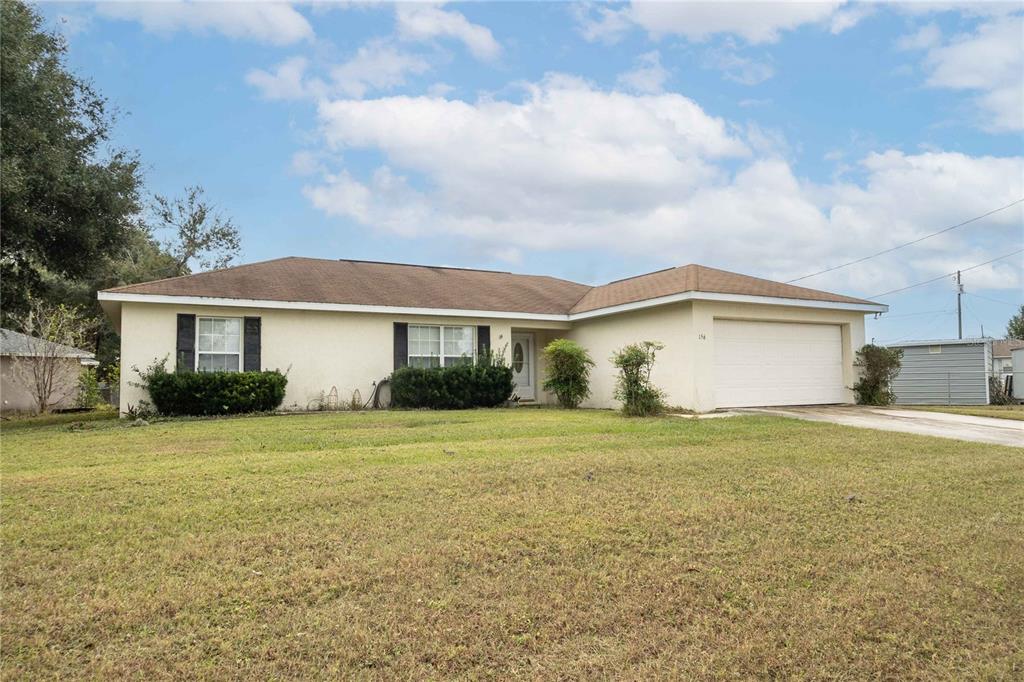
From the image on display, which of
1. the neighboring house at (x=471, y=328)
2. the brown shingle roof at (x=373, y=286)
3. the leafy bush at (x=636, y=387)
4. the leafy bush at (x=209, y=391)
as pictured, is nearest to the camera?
the leafy bush at (x=636, y=387)

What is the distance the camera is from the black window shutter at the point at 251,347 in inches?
589

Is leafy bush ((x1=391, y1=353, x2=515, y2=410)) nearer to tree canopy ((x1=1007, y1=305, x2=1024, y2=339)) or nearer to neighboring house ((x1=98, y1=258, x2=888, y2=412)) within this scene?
neighboring house ((x1=98, y1=258, x2=888, y2=412))

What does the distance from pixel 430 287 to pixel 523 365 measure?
3564 millimetres

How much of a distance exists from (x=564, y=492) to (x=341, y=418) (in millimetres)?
8034

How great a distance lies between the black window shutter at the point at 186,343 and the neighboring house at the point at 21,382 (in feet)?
25.4

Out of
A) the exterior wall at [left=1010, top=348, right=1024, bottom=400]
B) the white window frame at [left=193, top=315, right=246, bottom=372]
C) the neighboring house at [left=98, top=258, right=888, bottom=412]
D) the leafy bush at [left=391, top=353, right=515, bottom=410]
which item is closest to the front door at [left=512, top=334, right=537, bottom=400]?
the neighboring house at [left=98, top=258, right=888, bottom=412]

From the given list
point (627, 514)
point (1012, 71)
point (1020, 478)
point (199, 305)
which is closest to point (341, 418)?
point (199, 305)

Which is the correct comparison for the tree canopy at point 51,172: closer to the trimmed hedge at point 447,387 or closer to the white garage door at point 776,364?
the trimmed hedge at point 447,387

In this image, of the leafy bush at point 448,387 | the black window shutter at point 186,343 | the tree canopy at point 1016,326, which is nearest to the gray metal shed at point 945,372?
the leafy bush at point 448,387

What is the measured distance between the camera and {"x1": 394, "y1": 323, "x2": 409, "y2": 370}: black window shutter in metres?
16.6

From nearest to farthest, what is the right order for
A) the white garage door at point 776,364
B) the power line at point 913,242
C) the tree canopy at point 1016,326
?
the white garage door at point 776,364, the power line at point 913,242, the tree canopy at point 1016,326

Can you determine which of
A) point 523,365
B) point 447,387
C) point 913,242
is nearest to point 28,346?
point 447,387

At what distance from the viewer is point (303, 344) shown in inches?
617

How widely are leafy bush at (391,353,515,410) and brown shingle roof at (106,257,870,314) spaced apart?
1924 mm
